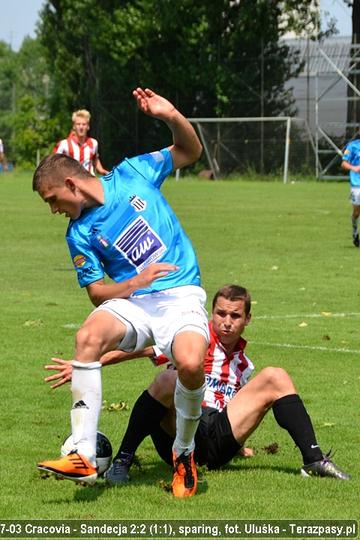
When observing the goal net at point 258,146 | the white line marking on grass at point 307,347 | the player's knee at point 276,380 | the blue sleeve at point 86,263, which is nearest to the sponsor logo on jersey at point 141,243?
the blue sleeve at point 86,263

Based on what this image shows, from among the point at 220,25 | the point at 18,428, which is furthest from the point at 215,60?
the point at 18,428

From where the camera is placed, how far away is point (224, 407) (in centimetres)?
731

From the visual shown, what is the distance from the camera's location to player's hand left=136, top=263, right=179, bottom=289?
6641mm

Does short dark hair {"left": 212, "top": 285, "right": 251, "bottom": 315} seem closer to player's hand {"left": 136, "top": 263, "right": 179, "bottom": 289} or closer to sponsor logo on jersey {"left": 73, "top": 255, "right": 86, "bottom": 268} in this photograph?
player's hand {"left": 136, "top": 263, "right": 179, "bottom": 289}

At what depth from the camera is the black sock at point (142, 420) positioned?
23.1 ft

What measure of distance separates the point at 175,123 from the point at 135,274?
0.90 m

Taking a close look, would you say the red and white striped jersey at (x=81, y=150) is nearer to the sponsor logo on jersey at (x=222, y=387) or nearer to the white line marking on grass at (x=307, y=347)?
the white line marking on grass at (x=307, y=347)

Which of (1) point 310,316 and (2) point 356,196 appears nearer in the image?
(1) point 310,316

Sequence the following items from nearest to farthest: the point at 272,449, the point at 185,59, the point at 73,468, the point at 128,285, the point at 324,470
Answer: the point at 73,468, the point at 128,285, the point at 324,470, the point at 272,449, the point at 185,59

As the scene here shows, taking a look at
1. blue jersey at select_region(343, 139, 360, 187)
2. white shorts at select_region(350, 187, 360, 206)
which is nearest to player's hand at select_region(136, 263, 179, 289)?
white shorts at select_region(350, 187, 360, 206)

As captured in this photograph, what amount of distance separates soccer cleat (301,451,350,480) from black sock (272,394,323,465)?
3 cm

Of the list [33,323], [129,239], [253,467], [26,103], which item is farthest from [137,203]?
[26,103]

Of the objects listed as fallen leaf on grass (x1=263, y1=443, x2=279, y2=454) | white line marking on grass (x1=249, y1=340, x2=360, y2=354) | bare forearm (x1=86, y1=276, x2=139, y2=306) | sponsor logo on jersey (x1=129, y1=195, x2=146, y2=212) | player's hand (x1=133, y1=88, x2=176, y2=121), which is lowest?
white line marking on grass (x1=249, y1=340, x2=360, y2=354)

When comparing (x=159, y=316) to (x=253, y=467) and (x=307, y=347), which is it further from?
(x=307, y=347)
